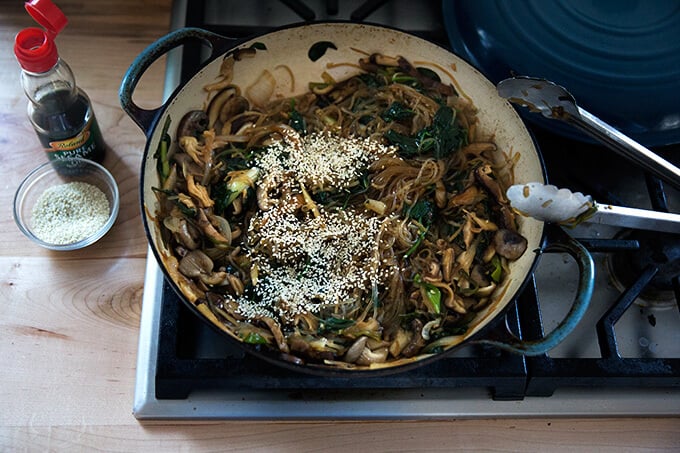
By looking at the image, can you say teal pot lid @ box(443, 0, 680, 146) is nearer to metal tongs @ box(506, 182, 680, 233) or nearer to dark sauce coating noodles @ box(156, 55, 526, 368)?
dark sauce coating noodles @ box(156, 55, 526, 368)

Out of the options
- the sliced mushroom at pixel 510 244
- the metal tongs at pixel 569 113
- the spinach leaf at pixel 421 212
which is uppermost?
the metal tongs at pixel 569 113

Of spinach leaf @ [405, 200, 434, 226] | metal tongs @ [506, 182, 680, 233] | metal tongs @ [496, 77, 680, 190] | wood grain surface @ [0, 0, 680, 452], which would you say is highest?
metal tongs @ [496, 77, 680, 190]

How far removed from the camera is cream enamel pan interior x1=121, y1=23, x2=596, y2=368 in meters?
1.08

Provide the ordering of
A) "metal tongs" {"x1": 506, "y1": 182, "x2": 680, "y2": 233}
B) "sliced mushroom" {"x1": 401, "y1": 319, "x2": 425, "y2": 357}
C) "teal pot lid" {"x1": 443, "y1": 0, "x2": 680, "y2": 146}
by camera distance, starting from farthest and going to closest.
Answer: "teal pot lid" {"x1": 443, "y1": 0, "x2": 680, "y2": 146}
"sliced mushroom" {"x1": 401, "y1": 319, "x2": 425, "y2": 357}
"metal tongs" {"x1": 506, "y1": 182, "x2": 680, "y2": 233}

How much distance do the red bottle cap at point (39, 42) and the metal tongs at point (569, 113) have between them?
0.67 meters

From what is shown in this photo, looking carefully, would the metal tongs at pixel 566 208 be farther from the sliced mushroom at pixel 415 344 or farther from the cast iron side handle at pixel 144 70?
the cast iron side handle at pixel 144 70

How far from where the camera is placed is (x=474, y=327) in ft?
3.35

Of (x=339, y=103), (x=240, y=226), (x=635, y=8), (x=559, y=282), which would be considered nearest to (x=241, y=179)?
(x=240, y=226)

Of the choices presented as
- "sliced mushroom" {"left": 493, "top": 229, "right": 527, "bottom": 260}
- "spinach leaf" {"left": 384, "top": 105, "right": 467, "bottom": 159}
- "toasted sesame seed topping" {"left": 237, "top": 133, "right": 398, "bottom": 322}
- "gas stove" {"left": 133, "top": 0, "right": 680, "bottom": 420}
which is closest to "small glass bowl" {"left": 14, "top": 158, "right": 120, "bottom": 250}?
"gas stove" {"left": 133, "top": 0, "right": 680, "bottom": 420}

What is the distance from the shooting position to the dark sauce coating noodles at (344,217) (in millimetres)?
1052

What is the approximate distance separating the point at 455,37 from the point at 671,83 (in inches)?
15.1

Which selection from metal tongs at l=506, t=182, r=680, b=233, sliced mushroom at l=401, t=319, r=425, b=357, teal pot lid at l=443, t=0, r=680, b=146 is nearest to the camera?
metal tongs at l=506, t=182, r=680, b=233

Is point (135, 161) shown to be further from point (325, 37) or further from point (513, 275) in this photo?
point (513, 275)

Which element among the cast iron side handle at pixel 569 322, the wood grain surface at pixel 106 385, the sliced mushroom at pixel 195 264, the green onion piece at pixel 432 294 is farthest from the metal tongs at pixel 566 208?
the sliced mushroom at pixel 195 264
